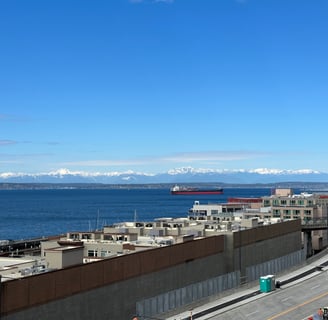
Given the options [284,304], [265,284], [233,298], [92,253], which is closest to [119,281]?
[92,253]

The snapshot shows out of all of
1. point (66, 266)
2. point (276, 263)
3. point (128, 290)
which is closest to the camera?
point (66, 266)

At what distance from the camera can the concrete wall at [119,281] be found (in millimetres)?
38219

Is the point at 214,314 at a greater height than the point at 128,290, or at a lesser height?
lesser

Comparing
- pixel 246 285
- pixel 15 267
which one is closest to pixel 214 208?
pixel 246 285

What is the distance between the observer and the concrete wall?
3822 cm

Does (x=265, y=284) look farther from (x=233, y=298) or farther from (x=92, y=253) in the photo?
(x=92, y=253)

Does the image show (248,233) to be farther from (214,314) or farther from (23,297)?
(23,297)

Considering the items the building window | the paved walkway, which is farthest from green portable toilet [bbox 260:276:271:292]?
the building window

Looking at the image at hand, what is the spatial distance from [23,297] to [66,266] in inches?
283

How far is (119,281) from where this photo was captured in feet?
154

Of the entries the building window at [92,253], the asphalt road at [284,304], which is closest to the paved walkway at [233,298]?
the asphalt road at [284,304]

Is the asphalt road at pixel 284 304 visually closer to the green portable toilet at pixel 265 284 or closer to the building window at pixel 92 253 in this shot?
the green portable toilet at pixel 265 284

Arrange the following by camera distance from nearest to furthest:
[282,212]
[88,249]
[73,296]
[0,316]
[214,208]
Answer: [0,316] → [73,296] → [88,249] → [282,212] → [214,208]

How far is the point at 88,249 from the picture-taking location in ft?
194
